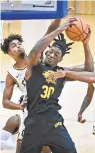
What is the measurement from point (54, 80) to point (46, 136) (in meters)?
0.39

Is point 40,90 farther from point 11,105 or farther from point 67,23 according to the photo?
point 11,105

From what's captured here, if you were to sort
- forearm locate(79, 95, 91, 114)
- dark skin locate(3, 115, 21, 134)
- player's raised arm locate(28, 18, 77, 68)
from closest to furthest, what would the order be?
player's raised arm locate(28, 18, 77, 68)
forearm locate(79, 95, 91, 114)
dark skin locate(3, 115, 21, 134)

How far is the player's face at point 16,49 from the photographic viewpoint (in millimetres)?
3723

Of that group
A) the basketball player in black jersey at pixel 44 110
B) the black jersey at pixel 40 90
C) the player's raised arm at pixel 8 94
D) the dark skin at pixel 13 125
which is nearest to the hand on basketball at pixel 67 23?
the basketball player in black jersey at pixel 44 110

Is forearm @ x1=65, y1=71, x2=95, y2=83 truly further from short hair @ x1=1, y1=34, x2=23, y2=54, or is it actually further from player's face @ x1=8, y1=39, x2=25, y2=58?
short hair @ x1=1, y1=34, x2=23, y2=54

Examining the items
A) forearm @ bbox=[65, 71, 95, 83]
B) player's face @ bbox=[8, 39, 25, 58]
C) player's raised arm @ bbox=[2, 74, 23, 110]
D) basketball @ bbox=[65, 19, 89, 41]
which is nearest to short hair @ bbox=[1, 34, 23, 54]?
player's face @ bbox=[8, 39, 25, 58]

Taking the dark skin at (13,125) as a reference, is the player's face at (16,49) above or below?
above

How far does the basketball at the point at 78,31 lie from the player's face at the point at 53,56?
0.21 m

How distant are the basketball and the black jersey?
35cm

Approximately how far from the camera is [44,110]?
9.95 feet

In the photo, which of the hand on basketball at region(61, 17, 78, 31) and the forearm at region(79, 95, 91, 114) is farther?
the forearm at region(79, 95, 91, 114)

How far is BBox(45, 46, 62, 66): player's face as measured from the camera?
9.95ft

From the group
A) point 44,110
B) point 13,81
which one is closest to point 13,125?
point 13,81

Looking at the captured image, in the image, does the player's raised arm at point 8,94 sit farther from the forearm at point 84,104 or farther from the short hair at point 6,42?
the forearm at point 84,104
